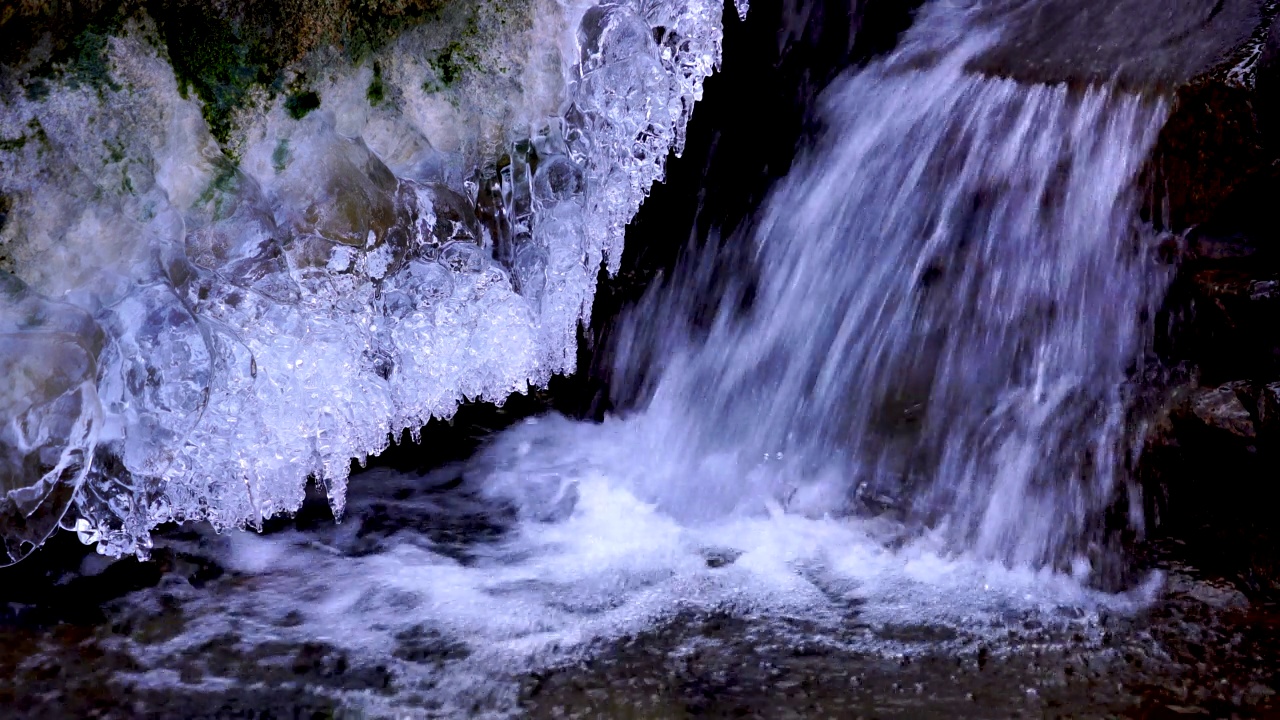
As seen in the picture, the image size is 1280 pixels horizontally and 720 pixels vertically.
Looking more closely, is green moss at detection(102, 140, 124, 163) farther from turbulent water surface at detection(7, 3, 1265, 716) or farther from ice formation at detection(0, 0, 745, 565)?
turbulent water surface at detection(7, 3, 1265, 716)

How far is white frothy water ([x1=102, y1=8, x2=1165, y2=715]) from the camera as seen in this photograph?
3039mm

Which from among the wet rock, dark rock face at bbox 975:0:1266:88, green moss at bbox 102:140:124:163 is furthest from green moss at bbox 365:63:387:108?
the wet rock

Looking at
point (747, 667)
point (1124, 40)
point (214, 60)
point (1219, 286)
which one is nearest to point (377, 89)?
point (214, 60)

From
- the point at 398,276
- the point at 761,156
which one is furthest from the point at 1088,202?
the point at 398,276

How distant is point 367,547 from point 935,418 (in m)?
1.89

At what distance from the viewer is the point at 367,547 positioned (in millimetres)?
3479

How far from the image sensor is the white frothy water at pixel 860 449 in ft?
9.97

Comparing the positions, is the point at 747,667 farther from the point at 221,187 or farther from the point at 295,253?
the point at 221,187

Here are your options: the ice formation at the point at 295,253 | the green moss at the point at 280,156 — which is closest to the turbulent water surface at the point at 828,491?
the ice formation at the point at 295,253

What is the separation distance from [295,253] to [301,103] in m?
0.43

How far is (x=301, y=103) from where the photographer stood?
9.64 ft

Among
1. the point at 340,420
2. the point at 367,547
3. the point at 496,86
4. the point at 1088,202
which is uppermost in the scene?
the point at 496,86

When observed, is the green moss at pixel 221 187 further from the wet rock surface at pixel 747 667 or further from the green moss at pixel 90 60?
the wet rock surface at pixel 747 667

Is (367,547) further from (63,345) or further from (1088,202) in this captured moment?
(1088,202)
